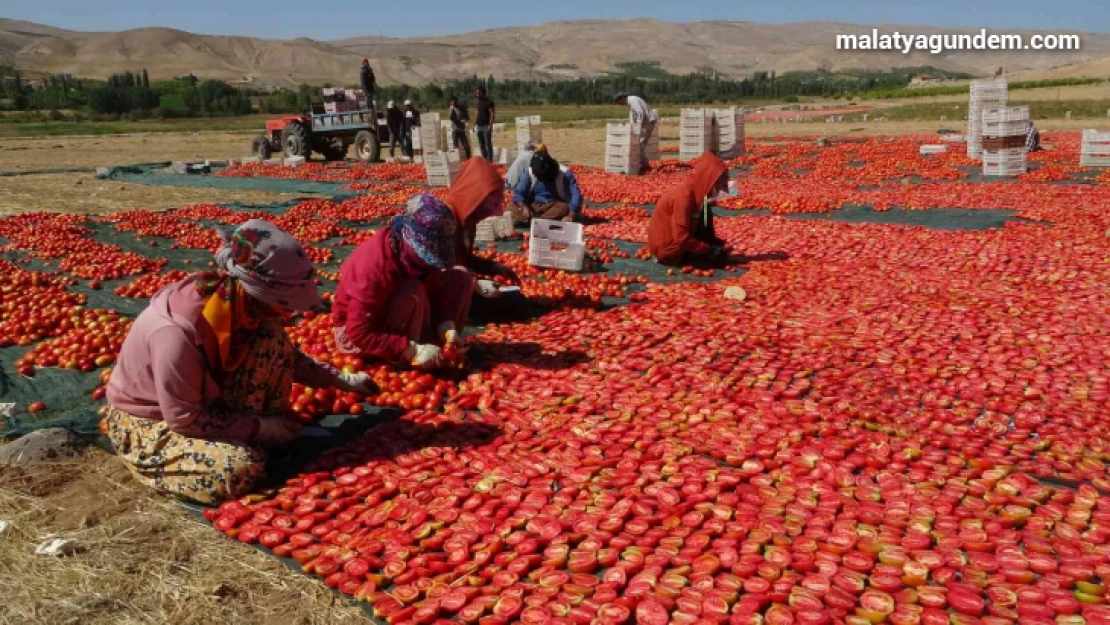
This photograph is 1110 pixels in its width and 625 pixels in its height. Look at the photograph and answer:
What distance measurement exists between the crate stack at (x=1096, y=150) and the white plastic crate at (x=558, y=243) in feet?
50.2

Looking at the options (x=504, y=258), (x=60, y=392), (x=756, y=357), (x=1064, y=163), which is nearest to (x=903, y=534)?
(x=756, y=357)

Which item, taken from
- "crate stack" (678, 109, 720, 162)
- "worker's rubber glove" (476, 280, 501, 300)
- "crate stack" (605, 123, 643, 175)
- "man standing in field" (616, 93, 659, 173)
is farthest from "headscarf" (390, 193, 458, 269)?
"crate stack" (678, 109, 720, 162)

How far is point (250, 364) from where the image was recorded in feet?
14.0

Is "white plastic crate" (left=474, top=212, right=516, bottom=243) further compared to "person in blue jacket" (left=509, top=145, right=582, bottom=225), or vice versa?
"person in blue jacket" (left=509, top=145, right=582, bottom=225)

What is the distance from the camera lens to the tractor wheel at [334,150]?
1081 inches

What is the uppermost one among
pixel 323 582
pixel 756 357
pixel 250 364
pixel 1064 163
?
pixel 1064 163

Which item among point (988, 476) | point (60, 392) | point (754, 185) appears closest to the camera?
point (988, 476)

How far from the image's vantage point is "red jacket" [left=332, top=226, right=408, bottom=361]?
5555 mm

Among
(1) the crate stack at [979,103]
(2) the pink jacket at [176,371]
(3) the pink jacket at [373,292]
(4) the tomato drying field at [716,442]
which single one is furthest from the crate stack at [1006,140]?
(2) the pink jacket at [176,371]

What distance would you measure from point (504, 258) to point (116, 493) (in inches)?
261

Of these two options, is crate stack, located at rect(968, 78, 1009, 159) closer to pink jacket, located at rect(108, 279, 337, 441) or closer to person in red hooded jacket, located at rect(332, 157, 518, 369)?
person in red hooded jacket, located at rect(332, 157, 518, 369)

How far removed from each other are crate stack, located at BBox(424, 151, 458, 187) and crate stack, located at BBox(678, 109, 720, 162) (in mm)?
8683

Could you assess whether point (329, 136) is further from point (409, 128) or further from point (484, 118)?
point (484, 118)

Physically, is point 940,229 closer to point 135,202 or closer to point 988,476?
point 988,476
